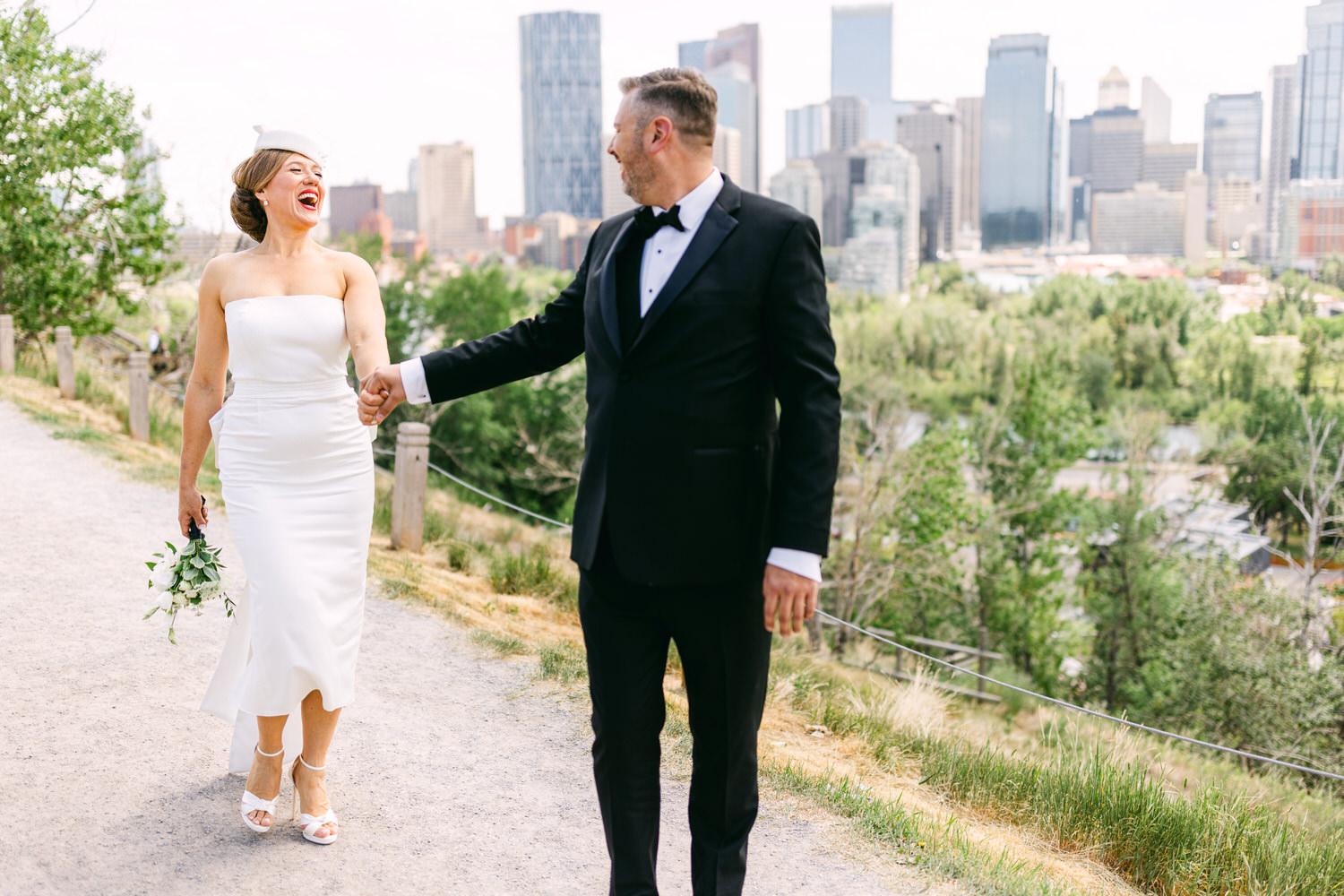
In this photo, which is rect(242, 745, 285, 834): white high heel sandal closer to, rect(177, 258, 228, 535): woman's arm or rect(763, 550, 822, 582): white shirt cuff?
rect(177, 258, 228, 535): woman's arm

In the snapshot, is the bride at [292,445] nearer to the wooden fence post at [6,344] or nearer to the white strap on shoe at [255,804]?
the white strap on shoe at [255,804]

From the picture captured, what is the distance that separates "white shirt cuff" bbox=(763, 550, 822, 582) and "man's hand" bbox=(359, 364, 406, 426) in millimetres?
1123

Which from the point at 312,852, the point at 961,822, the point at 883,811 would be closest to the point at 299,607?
the point at 312,852

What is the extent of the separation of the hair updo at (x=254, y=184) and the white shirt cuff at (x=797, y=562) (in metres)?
1.90

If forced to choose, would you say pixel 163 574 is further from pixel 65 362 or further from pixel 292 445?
pixel 65 362

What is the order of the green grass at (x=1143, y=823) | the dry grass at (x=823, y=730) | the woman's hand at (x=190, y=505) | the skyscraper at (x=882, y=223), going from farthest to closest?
the skyscraper at (x=882, y=223)
the dry grass at (x=823, y=730)
the green grass at (x=1143, y=823)
the woman's hand at (x=190, y=505)

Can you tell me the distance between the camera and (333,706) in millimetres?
3303

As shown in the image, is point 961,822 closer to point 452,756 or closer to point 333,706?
point 452,756

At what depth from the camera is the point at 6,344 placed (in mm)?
14375

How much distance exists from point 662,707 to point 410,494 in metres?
5.27

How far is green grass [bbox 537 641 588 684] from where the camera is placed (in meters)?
4.99

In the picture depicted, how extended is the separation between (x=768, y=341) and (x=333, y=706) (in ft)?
5.89

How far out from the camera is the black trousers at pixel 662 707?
252 cm

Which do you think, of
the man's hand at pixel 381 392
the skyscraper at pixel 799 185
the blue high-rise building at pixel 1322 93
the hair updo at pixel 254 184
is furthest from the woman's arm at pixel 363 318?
→ the skyscraper at pixel 799 185
